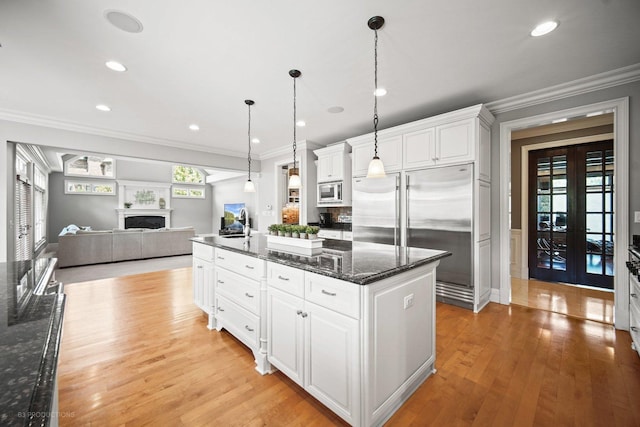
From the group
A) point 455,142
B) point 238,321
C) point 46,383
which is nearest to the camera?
point 46,383

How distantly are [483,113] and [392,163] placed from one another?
1.21m

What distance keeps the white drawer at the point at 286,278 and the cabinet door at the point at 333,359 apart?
13 cm

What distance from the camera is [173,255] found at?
23.6ft

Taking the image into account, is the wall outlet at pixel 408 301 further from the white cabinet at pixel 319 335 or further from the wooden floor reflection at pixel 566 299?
the wooden floor reflection at pixel 566 299

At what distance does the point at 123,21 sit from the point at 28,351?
226cm

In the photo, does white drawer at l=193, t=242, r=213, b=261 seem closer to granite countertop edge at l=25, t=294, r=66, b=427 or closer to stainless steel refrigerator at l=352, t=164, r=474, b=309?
granite countertop edge at l=25, t=294, r=66, b=427

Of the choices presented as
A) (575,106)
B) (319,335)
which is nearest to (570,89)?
(575,106)

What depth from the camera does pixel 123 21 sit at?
6.31 ft

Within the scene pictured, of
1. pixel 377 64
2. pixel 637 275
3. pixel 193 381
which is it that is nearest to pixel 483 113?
pixel 377 64

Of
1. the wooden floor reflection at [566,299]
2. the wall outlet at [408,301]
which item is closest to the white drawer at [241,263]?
the wall outlet at [408,301]

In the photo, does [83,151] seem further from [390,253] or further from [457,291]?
[457,291]

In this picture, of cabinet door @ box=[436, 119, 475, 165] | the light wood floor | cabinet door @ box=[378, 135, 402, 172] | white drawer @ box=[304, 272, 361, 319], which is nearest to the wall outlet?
white drawer @ box=[304, 272, 361, 319]

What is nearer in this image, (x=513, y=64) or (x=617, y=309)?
(x=513, y=64)

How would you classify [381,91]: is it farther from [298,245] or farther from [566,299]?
[566,299]
